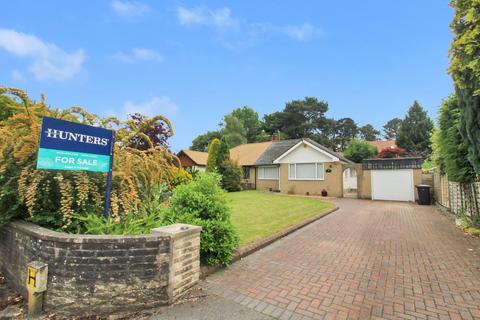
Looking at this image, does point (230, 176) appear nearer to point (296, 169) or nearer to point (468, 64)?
point (296, 169)

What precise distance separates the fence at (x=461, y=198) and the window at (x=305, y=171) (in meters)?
8.20

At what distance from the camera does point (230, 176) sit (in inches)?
880

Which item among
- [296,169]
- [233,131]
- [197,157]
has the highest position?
[233,131]

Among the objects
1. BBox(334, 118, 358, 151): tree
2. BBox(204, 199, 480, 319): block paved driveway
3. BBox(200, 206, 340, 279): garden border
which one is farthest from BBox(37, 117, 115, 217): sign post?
BBox(334, 118, 358, 151): tree

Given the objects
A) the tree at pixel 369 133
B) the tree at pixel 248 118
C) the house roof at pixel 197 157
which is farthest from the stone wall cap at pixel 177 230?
the tree at pixel 369 133

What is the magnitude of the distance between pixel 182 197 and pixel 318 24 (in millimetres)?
9368

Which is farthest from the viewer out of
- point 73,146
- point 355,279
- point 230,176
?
point 230,176

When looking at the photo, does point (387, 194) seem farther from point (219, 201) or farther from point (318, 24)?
point (219, 201)

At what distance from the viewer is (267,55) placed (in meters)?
13.6

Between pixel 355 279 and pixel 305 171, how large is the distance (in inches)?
694

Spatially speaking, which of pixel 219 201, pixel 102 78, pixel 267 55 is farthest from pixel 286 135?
pixel 219 201

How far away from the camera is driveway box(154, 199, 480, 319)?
11.0 feet

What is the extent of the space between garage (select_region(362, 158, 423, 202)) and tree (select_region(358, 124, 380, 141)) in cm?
4539

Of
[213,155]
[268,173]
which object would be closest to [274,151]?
[268,173]
